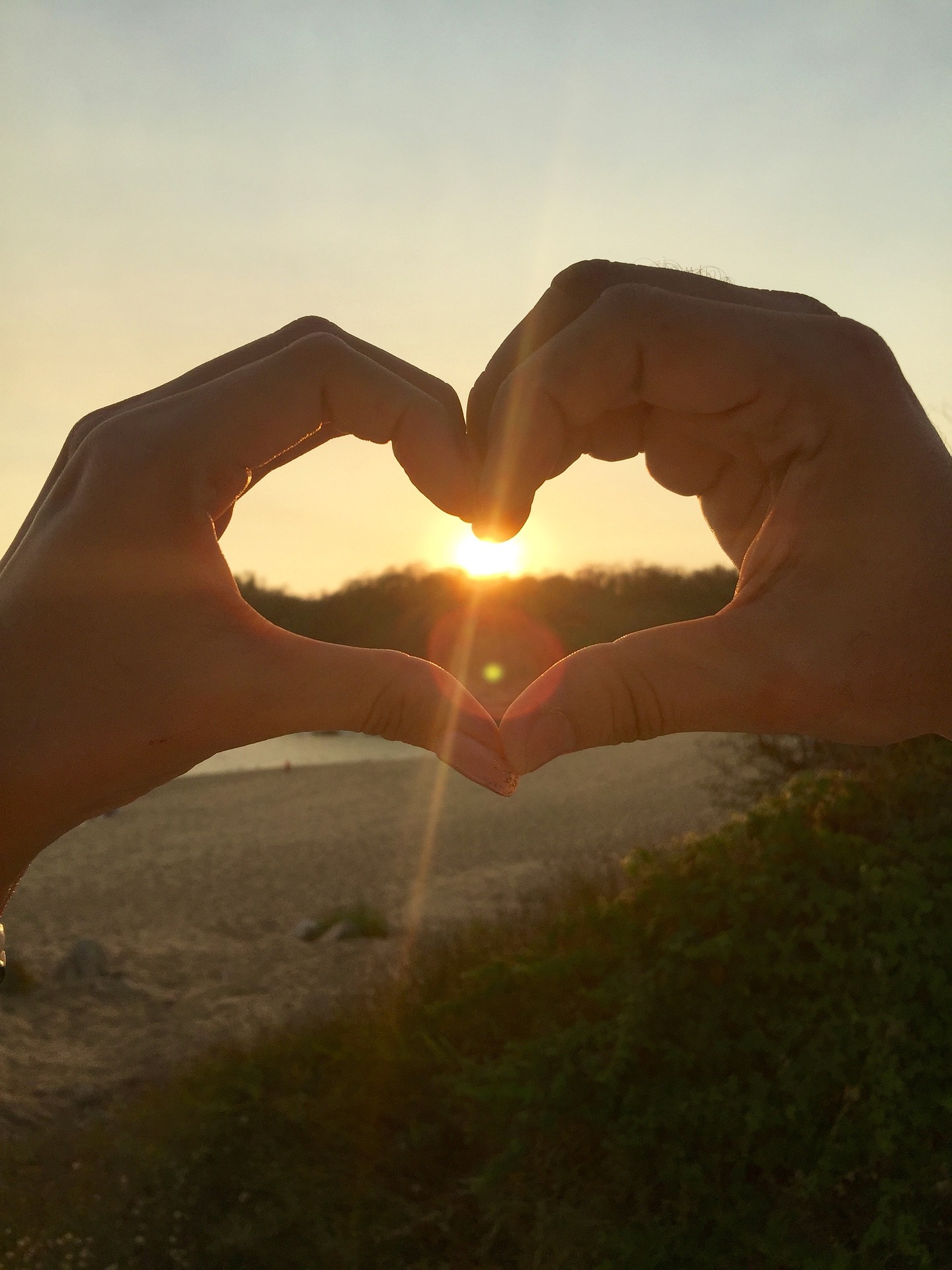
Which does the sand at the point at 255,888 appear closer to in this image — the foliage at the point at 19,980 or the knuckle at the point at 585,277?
the foliage at the point at 19,980

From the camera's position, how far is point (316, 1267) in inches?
148

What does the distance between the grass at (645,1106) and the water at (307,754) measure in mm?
26793

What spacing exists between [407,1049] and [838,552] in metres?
3.69

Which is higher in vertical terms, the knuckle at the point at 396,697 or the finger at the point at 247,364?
the finger at the point at 247,364

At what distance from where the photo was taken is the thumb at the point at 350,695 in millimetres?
1853

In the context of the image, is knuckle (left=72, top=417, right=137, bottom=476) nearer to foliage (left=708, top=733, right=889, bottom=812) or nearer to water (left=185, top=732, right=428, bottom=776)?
foliage (left=708, top=733, right=889, bottom=812)

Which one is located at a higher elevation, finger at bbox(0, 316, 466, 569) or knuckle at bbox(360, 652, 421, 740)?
finger at bbox(0, 316, 466, 569)

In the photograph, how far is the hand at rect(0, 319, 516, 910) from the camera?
1838mm

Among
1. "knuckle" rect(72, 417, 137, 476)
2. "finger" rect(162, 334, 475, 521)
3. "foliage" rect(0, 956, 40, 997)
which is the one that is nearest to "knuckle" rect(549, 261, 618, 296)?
"finger" rect(162, 334, 475, 521)

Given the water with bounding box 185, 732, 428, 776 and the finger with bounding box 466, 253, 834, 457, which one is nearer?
the finger with bounding box 466, 253, 834, 457

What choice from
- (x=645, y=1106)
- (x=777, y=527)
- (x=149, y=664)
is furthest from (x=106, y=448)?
(x=645, y=1106)

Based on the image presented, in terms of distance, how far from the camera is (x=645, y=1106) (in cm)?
347

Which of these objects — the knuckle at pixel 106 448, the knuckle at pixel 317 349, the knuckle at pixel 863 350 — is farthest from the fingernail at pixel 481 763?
the knuckle at pixel 863 350

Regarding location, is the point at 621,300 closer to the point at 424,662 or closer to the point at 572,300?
the point at 572,300
